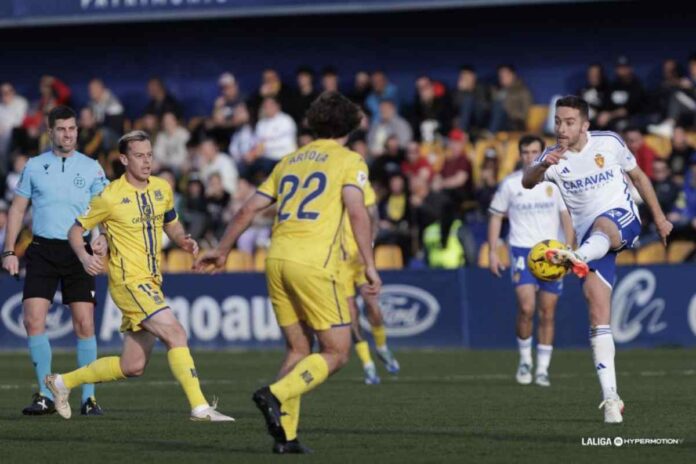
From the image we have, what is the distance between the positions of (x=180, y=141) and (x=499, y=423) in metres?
16.8

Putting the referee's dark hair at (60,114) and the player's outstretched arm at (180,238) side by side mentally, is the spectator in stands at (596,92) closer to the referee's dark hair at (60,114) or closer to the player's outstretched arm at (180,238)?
the referee's dark hair at (60,114)

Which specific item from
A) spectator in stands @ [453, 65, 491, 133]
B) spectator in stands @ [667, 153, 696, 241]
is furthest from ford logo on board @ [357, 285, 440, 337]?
spectator in stands @ [453, 65, 491, 133]

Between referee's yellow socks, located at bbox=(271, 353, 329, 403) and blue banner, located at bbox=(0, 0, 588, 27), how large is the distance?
17.6 metres

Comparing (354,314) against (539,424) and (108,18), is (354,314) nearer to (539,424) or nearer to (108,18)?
(539,424)

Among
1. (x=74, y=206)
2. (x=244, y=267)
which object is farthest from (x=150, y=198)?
(x=244, y=267)

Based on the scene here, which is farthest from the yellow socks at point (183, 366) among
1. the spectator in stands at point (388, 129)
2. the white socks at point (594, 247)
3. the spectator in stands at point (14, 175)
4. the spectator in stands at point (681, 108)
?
the spectator in stands at point (14, 175)

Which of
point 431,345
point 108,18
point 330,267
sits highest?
point 108,18

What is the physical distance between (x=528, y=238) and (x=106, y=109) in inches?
553

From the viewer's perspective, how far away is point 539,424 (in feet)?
36.6

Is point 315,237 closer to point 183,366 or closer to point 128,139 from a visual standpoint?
point 183,366

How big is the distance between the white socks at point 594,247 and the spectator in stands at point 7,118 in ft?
63.0

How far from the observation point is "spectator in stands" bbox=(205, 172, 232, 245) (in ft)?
81.8

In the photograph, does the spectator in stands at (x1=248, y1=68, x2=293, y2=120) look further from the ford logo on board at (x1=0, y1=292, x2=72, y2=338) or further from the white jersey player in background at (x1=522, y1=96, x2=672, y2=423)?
the white jersey player in background at (x1=522, y1=96, x2=672, y2=423)

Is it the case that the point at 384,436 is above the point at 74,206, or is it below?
below
